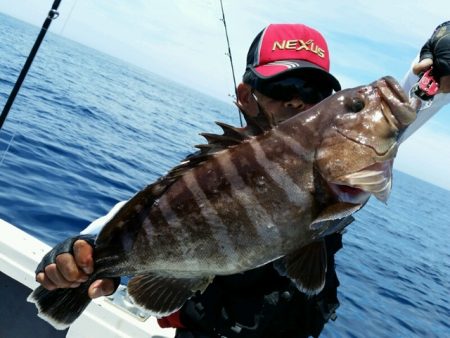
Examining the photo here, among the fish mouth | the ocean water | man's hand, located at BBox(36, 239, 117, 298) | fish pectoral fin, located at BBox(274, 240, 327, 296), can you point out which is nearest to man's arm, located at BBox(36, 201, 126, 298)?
man's hand, located at BBox(36, 239, 117, 298)

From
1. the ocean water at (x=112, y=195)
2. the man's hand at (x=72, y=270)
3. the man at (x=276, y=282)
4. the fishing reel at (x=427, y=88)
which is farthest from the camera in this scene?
the ocean water at (x=112, y=195)

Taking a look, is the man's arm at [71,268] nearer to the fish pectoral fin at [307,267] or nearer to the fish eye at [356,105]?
the fish pectoral fin at [307,267]

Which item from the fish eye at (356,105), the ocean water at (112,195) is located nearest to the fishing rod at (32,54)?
the ocean water at (112,195)

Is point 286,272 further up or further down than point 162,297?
further up

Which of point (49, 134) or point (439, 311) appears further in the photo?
point (49, 134)

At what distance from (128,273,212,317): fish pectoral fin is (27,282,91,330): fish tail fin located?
31cm

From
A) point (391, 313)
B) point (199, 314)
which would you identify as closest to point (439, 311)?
point (391, 313)

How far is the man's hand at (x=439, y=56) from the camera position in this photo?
13.6 ft

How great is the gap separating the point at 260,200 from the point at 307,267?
1.34ft

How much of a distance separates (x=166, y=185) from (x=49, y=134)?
14.7 m

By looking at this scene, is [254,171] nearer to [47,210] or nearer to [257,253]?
[257,253]

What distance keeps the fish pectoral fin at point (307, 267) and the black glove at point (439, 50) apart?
9.34ft

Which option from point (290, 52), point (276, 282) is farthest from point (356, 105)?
point (276, 282)

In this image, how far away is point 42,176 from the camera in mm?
11070
